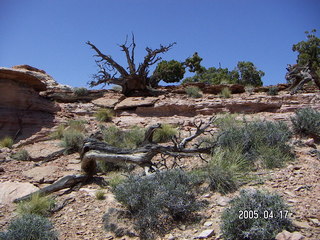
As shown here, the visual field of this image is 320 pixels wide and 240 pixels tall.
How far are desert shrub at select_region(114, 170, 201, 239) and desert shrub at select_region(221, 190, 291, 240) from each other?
86 centimetres

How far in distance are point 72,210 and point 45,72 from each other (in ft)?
42.6

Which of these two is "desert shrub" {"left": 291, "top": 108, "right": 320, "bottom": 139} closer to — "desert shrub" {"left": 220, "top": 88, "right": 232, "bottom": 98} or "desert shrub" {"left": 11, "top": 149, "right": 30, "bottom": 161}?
"desert shrub" {"left": 220, "top": 88, "right": 232, "bottom": 98}

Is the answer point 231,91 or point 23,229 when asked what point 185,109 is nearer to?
point 231,91

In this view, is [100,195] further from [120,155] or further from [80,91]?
[80,91]

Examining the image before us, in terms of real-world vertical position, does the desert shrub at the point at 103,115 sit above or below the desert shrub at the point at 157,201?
above

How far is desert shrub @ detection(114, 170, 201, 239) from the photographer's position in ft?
13.3

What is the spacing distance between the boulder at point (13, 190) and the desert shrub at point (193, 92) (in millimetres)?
8766

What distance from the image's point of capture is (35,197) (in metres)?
5.13

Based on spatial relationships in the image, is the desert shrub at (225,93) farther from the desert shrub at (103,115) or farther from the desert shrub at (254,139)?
the desert shrub at (254,139)

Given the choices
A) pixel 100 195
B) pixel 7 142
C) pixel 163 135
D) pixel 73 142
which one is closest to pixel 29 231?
pixel 100 195

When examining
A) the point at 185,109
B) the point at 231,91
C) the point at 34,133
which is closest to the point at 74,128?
the point at 34,133

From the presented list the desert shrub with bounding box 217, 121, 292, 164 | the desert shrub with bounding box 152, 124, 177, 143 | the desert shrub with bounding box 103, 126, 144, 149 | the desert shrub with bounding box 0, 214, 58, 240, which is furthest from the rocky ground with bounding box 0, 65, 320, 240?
the desert shrub with bounding box 152, 124, 177, 143

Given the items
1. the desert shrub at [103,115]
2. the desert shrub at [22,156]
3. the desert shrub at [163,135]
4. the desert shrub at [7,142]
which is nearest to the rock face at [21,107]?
the desert shrub at [7,142]

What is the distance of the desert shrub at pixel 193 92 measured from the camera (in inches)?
516
